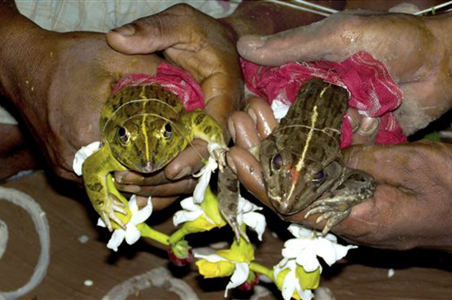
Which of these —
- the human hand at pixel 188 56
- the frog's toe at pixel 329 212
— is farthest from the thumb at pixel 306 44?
the frog's toe at pixel 329 212

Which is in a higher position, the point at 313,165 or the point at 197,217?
the point at 313,165

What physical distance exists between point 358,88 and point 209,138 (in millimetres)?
717

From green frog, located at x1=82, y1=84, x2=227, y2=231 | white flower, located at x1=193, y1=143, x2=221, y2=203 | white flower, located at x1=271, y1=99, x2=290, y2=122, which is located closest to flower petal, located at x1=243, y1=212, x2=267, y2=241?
white flower, located at x1=193, y1=143, x2=221, y2=203

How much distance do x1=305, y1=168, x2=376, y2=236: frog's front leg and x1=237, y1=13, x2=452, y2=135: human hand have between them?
66 centimetres

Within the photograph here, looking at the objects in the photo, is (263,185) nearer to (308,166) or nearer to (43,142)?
(308,166)

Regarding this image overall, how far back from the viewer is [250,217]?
106 inches

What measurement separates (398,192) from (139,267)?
1540 millimetres

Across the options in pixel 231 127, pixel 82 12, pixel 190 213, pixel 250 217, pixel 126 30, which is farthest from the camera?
pixel 82 12

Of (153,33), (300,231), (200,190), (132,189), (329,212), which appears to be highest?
(153,33)

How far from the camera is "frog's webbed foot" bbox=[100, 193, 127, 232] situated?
265 cm

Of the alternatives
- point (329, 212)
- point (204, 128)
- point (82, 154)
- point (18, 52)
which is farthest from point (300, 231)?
point (18, 52)

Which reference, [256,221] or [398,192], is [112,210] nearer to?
[256,221]

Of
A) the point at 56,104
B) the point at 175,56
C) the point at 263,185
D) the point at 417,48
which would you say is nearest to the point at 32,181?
the point at 56,104

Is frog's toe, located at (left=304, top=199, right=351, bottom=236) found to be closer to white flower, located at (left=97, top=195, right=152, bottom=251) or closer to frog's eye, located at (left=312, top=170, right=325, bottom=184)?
frog's eye, located at (left=312, top=170, right=325, bottom=184)
